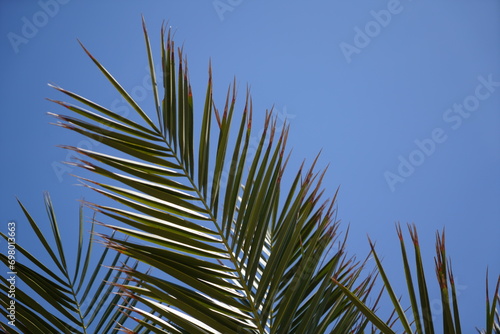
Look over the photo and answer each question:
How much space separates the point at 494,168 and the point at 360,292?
31.9 ft

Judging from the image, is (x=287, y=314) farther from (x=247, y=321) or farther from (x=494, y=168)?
(x=494, y=168)

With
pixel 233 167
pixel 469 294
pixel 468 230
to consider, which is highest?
pixel 468 230

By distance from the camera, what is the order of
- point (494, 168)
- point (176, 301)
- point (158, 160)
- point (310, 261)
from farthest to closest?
point (494, 168) < point (158, 160) < point (310, 261) < point (176, 301)

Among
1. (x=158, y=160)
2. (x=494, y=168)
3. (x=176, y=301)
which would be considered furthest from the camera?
(x=494, y=168)

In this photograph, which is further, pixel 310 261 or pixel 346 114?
pixel 346 114

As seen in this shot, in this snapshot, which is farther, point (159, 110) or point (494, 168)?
point (494, 168)

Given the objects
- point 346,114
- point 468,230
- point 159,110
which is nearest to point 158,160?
point 159,110

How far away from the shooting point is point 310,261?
3.73 ft

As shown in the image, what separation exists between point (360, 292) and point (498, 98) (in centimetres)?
990

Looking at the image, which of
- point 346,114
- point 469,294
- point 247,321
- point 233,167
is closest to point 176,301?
point 247,321

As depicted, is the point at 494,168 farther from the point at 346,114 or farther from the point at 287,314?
the point at 287,314

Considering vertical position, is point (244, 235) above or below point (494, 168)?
below

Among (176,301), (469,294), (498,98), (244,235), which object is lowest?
(176,301)

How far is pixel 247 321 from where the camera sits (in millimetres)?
1160
